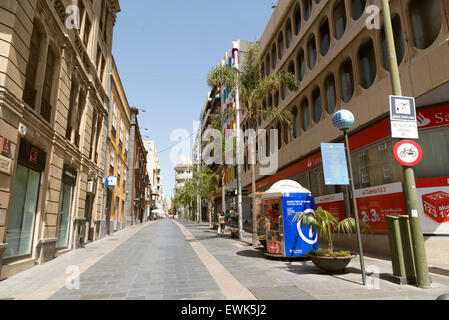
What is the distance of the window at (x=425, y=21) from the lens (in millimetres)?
9266

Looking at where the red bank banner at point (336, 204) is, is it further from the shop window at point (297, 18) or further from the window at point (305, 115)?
the shop window at point (297, 18)

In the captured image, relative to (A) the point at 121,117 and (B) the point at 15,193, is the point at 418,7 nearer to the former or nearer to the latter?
(B) the point at 15,193

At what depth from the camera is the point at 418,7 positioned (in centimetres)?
1000

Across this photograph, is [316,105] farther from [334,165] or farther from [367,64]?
[334,165]

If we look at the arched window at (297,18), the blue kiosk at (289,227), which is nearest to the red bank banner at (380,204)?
the blue kiosk at (289,227)

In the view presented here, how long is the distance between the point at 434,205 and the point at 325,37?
11.3m

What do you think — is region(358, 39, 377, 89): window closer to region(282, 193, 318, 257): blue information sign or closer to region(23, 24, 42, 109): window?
region(282, 193, 318, 257): blue information sign

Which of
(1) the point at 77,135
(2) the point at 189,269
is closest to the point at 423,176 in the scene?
(2) the point at 189,269

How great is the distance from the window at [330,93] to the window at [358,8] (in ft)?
10.2

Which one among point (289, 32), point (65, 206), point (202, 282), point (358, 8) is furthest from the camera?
point (289, 32)

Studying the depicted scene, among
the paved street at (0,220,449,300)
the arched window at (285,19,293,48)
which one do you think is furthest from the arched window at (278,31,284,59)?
the paved street at (0,220,449,300)

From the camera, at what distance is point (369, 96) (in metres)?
11.8

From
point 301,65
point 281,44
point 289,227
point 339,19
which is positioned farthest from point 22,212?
point 281,44
